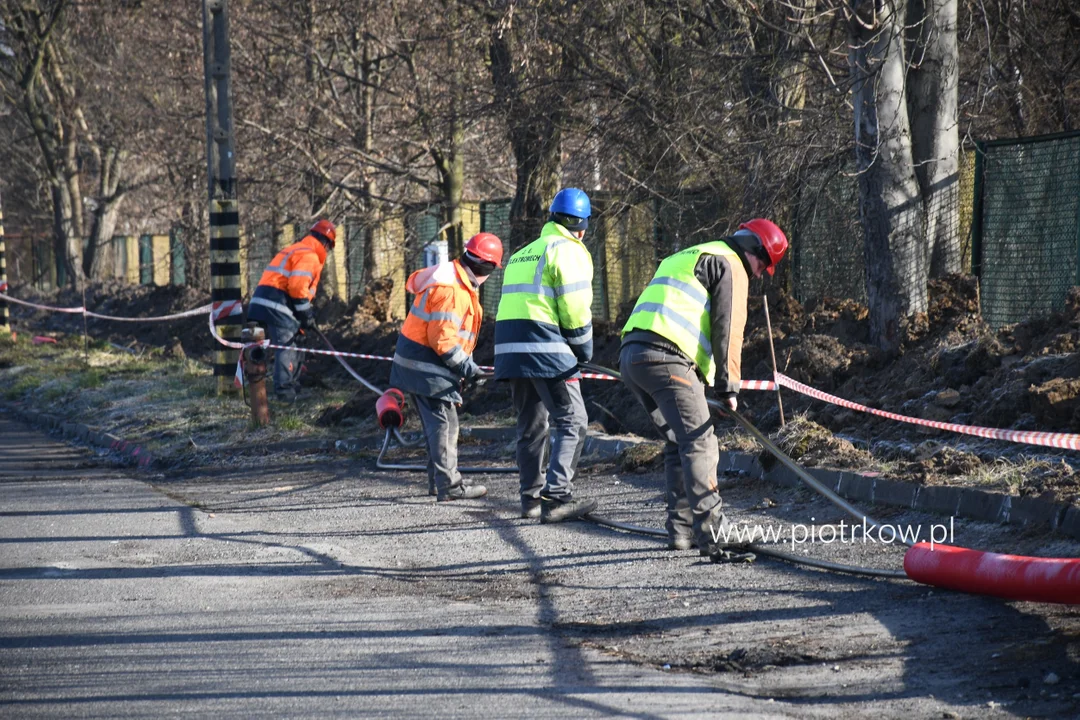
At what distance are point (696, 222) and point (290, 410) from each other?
15.7 ft

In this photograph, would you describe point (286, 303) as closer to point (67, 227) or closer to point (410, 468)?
point (410, 468)

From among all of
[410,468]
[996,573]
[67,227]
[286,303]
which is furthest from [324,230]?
[67,227]

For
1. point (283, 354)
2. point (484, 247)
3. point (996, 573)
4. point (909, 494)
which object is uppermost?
point (484, 247)

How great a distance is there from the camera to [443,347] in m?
8.44

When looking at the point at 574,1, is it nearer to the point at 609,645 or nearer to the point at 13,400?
the point at 609,645

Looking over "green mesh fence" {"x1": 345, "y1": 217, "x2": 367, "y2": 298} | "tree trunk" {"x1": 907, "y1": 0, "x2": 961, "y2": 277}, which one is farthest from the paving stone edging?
"green mesh fence" {"x1": 345, "y1": 217, "x2": 367, "y2": 298}

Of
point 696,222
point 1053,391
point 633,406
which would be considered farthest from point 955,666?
point 696,222

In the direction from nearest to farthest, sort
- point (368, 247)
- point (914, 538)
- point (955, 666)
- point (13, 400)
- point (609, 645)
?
point (955, 666) < point (609, 645) < point (914, 538) < point (13, 400) < point (368, 247)

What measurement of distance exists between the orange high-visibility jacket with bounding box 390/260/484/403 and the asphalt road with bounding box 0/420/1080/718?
89cm

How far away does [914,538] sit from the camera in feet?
21.5

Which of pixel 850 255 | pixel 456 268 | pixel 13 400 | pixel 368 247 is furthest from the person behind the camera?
pixel 368 247

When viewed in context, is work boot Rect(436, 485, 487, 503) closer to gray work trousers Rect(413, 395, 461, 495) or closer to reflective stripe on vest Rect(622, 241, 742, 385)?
gray work trousers Rect(413, 395, 461, 495)

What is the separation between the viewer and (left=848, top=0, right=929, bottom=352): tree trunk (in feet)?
31.5

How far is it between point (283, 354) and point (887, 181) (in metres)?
6.86
